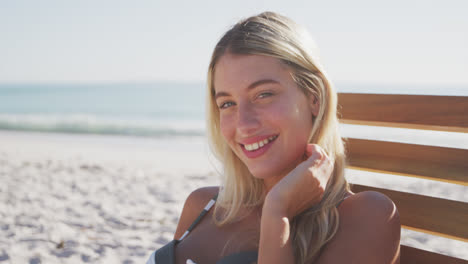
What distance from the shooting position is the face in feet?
6.11

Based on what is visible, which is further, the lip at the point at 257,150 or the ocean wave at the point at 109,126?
the ocean wave at the point at 109,126

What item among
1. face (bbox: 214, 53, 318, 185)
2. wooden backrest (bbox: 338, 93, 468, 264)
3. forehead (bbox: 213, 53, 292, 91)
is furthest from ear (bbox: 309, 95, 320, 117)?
wooden backrest (bbox: 338, 93, 468, 264)

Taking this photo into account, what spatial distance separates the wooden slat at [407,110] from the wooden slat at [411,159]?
133 millimetres

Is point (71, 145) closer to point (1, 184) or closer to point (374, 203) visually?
point (1, 184)

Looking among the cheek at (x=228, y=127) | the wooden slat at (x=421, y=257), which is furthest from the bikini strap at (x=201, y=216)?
the wooden slat at (x=421, y=257)

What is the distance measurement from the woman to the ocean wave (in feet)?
49.3

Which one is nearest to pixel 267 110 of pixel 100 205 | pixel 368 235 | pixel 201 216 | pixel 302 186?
pixel 302 186

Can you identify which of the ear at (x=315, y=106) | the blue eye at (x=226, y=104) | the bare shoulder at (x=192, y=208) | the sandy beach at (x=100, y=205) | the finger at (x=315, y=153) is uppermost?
the blue eye at (x=226, y=104)

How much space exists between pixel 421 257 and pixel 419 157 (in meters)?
0.48

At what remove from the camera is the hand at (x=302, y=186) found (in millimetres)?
1714

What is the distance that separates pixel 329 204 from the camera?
6.11 ft

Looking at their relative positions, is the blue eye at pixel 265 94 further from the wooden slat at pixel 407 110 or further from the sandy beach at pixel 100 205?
the sandy beach at pixel 100 205

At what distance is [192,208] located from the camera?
245cm

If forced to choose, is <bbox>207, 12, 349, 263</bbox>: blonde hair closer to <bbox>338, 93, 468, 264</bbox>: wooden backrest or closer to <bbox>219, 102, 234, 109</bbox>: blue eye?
<bbox>219, 102, 234, 109</bbox>: blue eye
